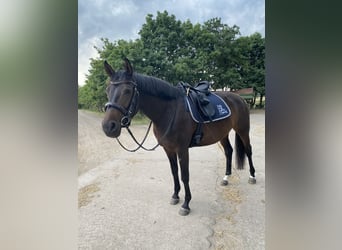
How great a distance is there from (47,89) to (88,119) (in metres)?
0.22

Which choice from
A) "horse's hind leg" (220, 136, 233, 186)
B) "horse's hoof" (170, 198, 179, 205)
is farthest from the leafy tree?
"horse's hoof" (170, 198, 179, 205)

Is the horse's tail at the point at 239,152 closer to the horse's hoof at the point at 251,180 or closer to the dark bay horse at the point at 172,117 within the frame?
the dark bay horse at the point at 172,117

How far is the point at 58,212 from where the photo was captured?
31.8 inches

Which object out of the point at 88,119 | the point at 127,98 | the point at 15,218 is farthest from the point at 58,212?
the point at 127,98

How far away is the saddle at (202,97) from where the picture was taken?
114 centimetres

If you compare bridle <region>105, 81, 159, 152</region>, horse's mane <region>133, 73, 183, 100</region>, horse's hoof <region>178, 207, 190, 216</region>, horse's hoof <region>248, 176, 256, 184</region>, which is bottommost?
horse's hoof <region>178, 207, 190, 216</region>

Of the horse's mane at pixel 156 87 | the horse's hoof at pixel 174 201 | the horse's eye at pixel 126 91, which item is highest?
the horse's mane at pixel 156 87

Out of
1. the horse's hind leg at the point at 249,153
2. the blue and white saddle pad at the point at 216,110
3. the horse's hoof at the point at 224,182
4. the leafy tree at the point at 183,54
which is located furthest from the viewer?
the blue and white saddle pad at the point at 216,110

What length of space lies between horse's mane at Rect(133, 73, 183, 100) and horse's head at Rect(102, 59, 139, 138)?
5 centimetres

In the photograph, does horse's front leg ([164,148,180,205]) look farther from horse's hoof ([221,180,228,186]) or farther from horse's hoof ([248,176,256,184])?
horse's hoof ([248,176,256,184])

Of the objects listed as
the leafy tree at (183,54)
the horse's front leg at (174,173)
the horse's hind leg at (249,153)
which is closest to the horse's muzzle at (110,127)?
the leafy tree at (183,54)

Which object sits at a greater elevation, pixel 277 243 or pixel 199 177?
pixel 199 177

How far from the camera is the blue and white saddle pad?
49.0 inches

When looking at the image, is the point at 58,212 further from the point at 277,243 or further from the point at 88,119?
the point at 277,243
